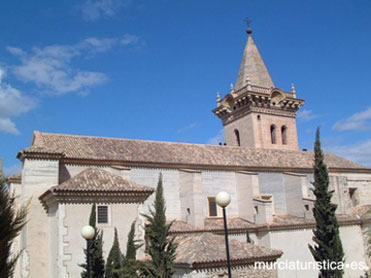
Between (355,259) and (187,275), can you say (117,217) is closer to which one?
(187,275)

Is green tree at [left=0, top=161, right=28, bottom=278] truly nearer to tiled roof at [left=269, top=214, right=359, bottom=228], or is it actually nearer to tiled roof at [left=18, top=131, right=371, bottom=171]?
tiled roof at [left=18, top=131, right=371, bottom=171]

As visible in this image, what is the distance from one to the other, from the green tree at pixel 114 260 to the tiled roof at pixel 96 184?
96.5 inches

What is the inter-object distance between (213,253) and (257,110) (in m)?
22.9

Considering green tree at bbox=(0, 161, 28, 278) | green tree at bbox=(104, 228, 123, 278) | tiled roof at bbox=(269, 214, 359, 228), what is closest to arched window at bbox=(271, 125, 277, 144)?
tiled roof at bbox=(269, 214, 359, 228)

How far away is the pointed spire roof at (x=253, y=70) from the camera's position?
38188 mm

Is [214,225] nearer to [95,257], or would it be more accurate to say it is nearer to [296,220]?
[296,220]

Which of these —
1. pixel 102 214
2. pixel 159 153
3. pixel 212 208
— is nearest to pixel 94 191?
pixel 102 214

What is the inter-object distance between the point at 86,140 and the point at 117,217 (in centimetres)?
805

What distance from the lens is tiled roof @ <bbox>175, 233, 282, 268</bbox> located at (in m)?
14.8

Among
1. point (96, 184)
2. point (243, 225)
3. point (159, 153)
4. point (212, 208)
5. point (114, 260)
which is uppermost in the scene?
point (159, 153)

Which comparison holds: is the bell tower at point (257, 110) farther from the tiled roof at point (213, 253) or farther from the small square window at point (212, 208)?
the tiled roof at point (213, 253)

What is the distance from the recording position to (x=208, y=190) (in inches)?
1027

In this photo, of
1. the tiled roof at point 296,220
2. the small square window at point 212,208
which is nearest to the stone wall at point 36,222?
the small square window at point 212,208

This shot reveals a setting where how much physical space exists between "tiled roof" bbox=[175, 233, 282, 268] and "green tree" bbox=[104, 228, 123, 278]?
7.78 feet
